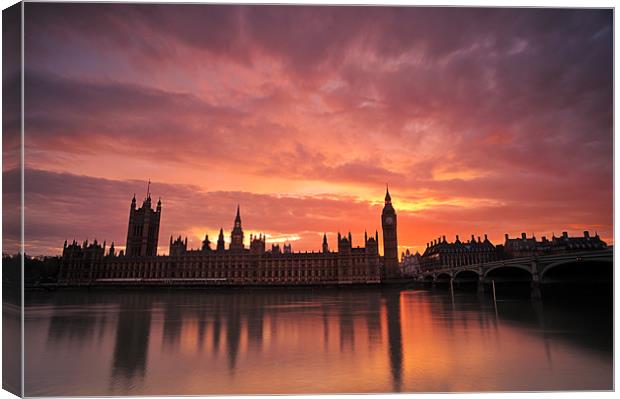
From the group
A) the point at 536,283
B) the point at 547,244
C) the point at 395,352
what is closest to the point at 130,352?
the point at 395,352

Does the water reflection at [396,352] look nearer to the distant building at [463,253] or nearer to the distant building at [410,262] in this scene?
the distant building at [463,253]

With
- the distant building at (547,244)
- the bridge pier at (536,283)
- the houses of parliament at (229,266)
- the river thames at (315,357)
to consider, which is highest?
the distant building at (547,244)

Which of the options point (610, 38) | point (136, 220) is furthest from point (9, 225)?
point (136, 220)

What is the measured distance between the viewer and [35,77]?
911cm

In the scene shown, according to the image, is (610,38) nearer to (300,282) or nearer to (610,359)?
(610,359)

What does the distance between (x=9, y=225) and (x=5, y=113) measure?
2111mm

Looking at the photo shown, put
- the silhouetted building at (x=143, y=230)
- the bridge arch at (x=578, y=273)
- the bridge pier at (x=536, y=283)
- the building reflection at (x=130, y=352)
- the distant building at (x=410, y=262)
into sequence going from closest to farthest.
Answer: the building reflection at (x=130, y=352) < the bridge pier at (x=536, y=283) < the bridge arch at (x=578, y=273) < the silhouetted building at (x=143, y=230) < the distant building at (x=410, y=262)

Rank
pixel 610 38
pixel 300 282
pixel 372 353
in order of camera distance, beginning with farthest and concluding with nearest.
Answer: pixel 300 282 < pixel 372 353 < pixel 610 38

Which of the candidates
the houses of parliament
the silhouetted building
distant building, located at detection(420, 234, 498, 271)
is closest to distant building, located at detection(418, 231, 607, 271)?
distant building, located at detection(420, 234, 498, 271)

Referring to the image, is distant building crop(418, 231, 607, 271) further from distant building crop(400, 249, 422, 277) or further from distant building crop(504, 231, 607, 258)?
distant building crop(400, 249, 422, 277)

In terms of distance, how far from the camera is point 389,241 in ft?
276

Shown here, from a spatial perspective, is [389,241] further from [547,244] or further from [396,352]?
[396,352]

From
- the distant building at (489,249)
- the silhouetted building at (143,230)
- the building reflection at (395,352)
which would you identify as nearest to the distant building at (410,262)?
the distant building at (489,249)

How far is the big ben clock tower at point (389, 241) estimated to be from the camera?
79.9 m
